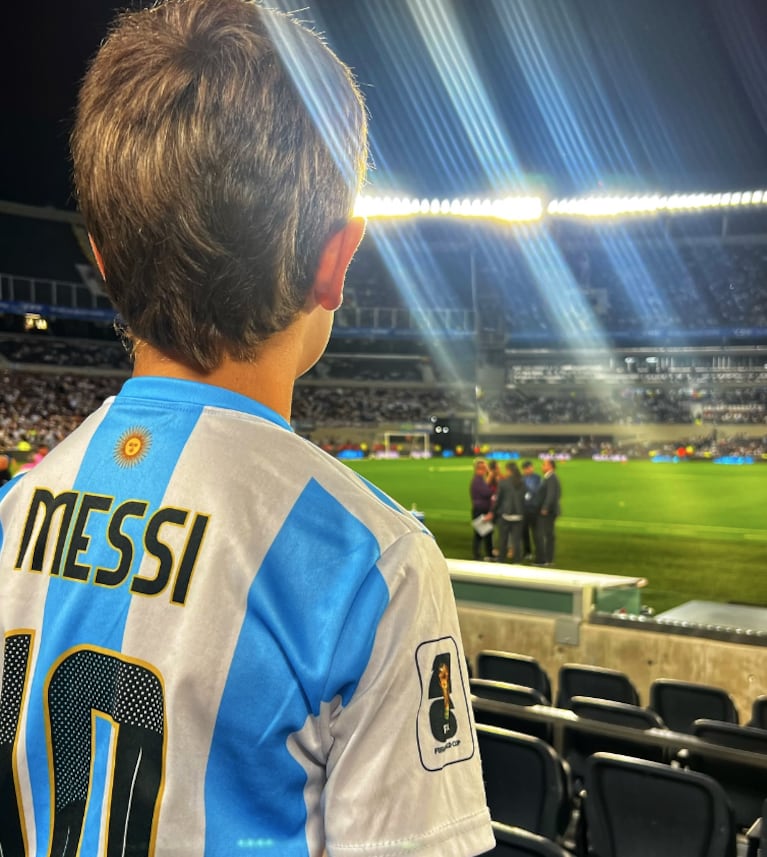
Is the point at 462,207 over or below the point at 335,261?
over

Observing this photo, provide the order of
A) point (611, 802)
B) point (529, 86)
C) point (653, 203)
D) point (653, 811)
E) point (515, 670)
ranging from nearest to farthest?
point (653, 811), point (611, 802), point (515, 670), point (529, 86), point (653, 203)

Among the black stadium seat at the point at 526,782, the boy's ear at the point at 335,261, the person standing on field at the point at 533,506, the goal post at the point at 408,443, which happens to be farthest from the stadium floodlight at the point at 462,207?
the boy's ear at the point at 335,261

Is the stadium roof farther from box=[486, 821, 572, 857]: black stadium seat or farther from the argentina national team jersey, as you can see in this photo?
the argentina national team jersey

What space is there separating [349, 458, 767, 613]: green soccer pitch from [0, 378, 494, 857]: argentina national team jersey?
1044cm

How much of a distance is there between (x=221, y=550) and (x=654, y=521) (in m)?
19.5

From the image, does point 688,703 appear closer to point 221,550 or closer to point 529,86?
point 221,550

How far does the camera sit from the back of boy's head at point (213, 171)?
0.87 metres

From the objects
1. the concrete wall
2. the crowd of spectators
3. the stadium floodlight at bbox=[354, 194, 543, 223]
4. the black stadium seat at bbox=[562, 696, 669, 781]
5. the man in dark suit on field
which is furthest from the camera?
the crowd of spectators

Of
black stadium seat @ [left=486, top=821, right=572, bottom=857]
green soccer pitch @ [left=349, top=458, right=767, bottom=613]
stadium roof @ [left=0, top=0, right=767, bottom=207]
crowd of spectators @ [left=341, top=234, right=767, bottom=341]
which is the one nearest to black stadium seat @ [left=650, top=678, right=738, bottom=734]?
black stadium seat @ [left=486, top=821, right=572, bottom=857]

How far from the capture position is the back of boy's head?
0.87 meters

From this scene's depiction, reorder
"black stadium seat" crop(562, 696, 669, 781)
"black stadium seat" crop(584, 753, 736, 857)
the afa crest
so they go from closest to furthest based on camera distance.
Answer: the afa crest → "black stadium seat" crop(584, 753, 736, 857) → "black stadium seat" crop(562, 696, 669, 781)

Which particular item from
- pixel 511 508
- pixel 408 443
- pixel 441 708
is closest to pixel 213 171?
pixel 441 708

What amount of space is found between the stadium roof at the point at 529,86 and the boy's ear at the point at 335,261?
1720 centimetres

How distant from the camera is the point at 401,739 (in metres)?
0.79
